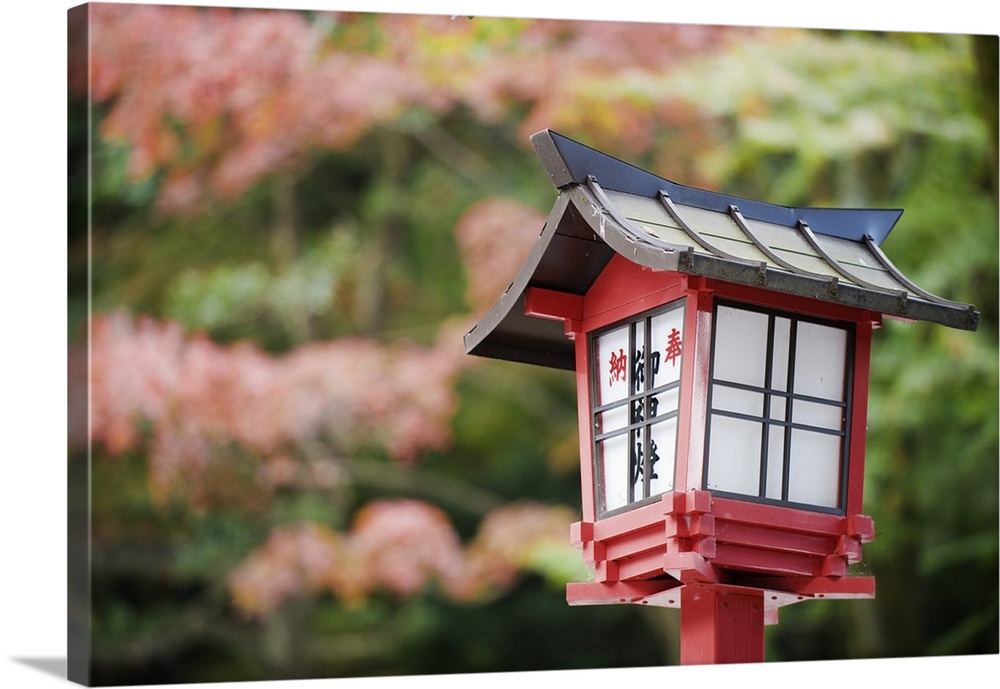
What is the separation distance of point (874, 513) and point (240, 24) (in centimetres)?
335

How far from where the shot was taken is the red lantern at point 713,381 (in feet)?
7.09

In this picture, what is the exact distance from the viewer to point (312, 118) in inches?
252

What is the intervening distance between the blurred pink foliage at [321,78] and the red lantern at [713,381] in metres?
3.96

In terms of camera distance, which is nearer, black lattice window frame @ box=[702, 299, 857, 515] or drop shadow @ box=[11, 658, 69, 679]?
black lattice window frame @ box=[702, 299, 857, 515]

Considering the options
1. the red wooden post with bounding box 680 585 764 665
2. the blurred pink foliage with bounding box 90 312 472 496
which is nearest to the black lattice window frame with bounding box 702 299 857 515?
the red wooden post with bounding box 680 585 764 665

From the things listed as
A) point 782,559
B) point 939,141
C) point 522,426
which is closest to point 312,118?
point 522,426

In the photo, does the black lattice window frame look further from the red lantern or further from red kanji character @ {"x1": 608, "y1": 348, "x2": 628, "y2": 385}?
red kanji character @ {"x1": 608, "y1": 348, "x2": 628, "y2": 385}

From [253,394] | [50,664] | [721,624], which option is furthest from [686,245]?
[253,394]

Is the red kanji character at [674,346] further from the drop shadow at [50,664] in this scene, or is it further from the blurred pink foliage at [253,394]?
the blurred pink foliage at [253,394]

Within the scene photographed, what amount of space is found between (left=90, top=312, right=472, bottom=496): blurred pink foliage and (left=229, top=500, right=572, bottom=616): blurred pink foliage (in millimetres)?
308

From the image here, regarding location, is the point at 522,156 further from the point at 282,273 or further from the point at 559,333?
the point at 559,333

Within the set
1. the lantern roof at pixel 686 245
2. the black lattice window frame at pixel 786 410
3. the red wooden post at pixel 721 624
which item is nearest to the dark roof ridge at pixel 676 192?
the lantern roof at pixel 686 245

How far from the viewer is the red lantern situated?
2.16 meters

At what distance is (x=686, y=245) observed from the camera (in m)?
2.12
